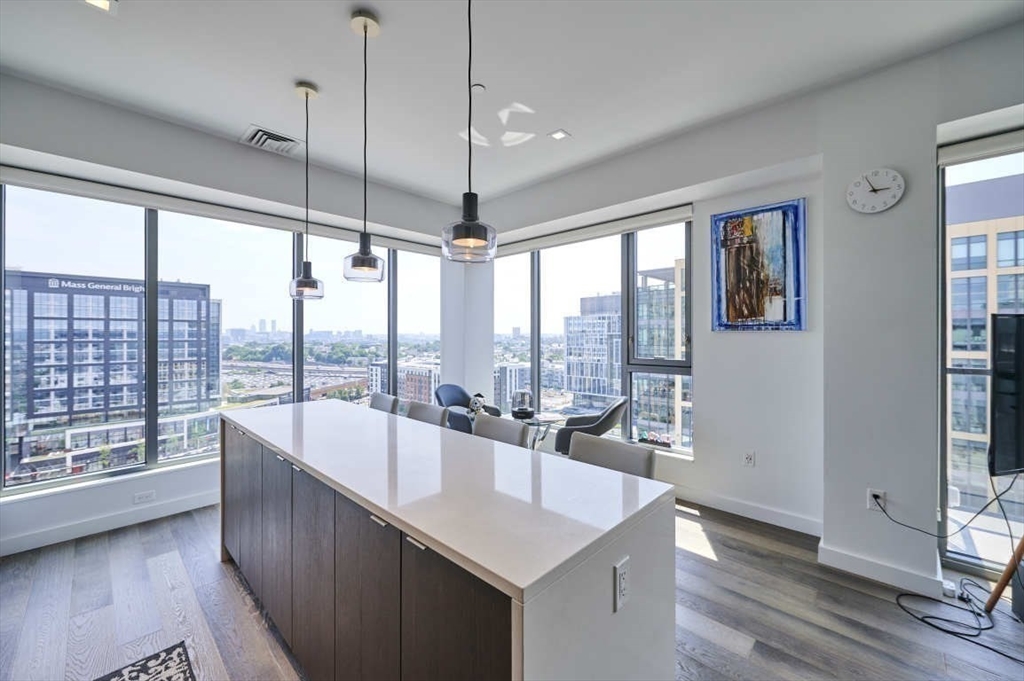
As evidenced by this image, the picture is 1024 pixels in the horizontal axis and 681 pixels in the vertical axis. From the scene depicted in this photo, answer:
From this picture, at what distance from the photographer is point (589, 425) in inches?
133

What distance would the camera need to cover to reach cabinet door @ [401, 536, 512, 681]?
35.4 inches

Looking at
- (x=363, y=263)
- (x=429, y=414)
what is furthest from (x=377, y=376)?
(x=363, y=263)

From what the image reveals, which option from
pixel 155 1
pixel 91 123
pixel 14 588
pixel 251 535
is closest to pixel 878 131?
pixel 155 1

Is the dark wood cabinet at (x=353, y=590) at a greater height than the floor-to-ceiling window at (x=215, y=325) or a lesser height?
lesser

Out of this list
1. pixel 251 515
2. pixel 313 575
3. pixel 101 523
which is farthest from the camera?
pixel 101 523

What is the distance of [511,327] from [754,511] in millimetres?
3240

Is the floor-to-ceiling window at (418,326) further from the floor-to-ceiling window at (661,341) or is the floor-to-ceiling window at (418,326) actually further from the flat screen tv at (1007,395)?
the flat screen tv at (1007,395)

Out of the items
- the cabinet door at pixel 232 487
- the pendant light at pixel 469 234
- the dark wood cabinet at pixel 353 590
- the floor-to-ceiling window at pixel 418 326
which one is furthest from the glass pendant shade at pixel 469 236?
the floor-to-ceiling window at pixel 418 326

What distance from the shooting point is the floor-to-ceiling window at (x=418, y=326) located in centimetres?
505

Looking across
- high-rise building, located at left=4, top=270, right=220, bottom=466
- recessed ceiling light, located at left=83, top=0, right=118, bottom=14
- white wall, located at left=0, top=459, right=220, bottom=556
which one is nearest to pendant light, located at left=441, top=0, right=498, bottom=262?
recessed ceiling light, located at left=83, top=0, right=118, bottom=14

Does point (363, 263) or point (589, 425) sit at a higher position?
point (363, 263)

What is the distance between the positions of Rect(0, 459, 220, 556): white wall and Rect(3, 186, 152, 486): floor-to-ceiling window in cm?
23

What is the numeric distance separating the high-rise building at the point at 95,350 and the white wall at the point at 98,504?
0.41 meters

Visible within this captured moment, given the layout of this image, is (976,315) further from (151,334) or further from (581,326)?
(151,334)
